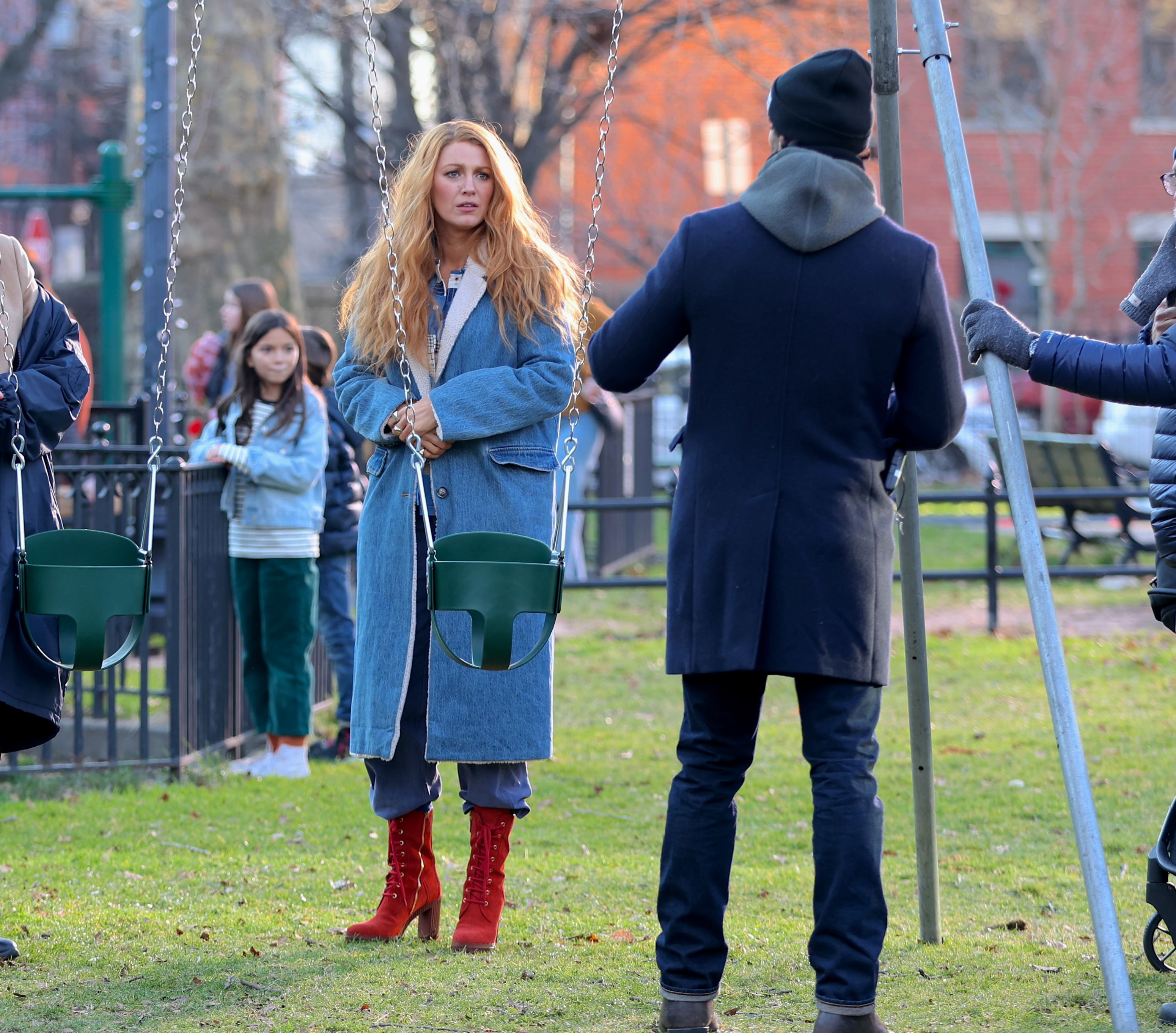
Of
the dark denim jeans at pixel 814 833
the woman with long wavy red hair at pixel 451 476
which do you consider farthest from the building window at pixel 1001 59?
the dark denim jeans at pixel 814 833

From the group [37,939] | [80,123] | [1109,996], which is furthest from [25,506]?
[80,123]

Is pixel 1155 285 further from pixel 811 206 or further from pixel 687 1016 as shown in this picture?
pixel 687 1016

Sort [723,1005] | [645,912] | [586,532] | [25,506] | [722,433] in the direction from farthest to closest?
[586,532] < [645,912] < [25,506] < [723,1005] < [722,433]

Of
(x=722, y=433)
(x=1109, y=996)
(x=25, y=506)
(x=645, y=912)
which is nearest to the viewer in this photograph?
(x=1109, y=996)

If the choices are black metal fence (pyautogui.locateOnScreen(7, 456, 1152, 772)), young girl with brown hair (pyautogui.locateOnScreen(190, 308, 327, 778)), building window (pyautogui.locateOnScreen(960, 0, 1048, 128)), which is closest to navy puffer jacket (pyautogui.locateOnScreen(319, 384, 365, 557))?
young girl with brown hair (pyautogui.locateOnScreen(190, 308, 327, 778))

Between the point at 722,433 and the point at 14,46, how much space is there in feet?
90.7

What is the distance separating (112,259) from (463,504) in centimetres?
628

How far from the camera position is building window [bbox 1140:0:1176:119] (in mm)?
23938

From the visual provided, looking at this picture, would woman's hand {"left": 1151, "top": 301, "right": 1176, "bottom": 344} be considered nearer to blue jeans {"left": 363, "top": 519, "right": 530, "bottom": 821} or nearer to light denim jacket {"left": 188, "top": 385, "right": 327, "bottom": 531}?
blue jeans {"left": 363, "top": 519, "right": 530, "bottom": 821}

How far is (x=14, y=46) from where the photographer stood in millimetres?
27422

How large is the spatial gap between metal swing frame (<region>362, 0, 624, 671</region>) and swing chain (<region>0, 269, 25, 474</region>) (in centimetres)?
94

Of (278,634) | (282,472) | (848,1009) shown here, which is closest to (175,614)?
(278,634)

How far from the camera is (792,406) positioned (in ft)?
10.0

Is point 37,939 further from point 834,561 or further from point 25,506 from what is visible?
point 834,561
